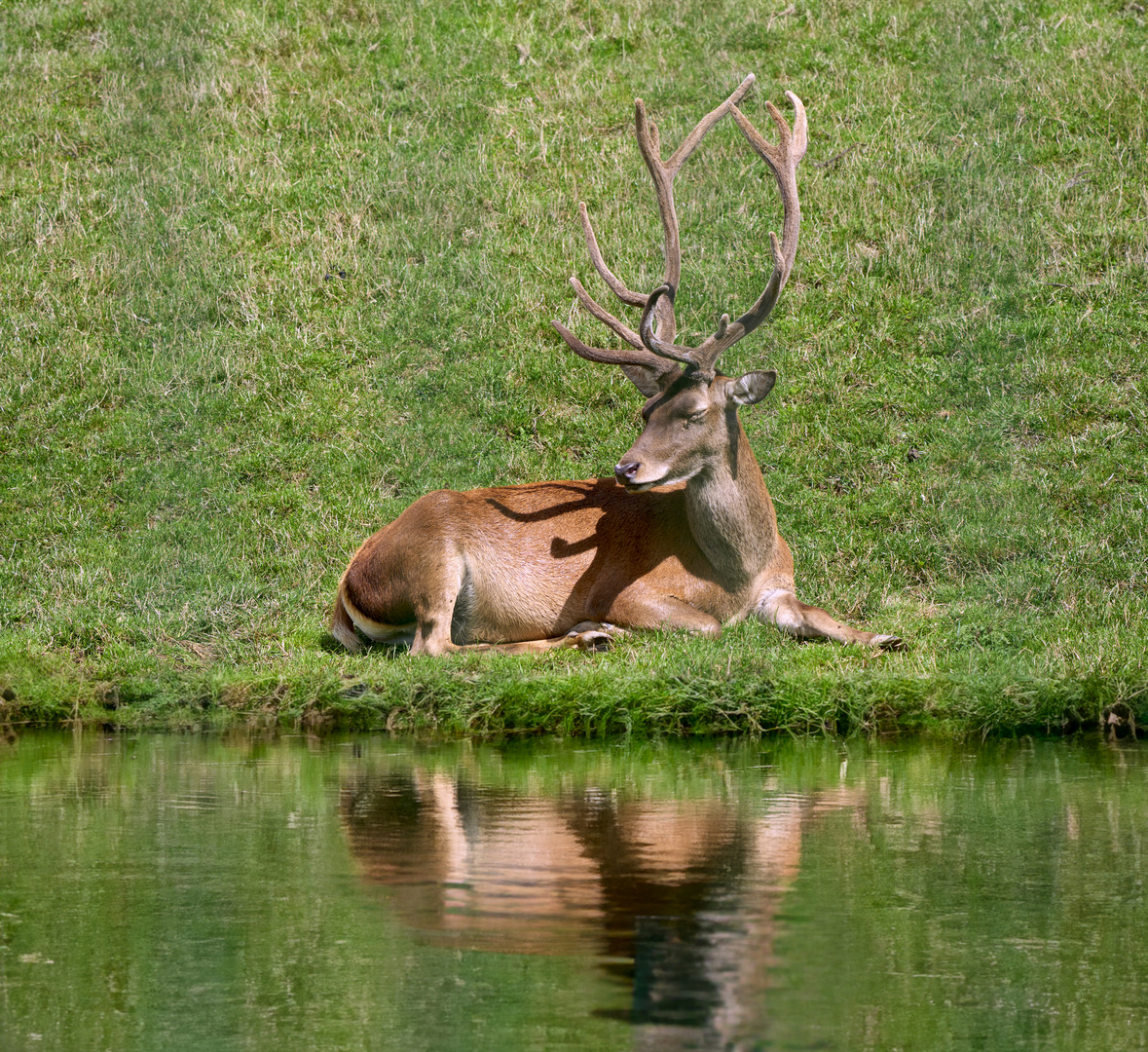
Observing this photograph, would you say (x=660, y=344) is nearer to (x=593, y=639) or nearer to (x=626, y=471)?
(x=626, y=471)

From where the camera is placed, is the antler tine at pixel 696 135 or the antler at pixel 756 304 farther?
the antler tine at pixel 696 135

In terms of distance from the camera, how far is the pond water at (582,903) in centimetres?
408

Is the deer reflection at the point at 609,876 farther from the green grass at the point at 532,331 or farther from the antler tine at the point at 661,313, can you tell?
the antler tine at the point at 661,313

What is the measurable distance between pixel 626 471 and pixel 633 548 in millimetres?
1049

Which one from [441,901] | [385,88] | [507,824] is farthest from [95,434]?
[441,901]

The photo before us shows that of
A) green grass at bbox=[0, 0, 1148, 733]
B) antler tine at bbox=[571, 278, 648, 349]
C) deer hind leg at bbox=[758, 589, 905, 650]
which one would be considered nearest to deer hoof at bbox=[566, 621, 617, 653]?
green grass at bbox=[0, 0, 1148, 733]

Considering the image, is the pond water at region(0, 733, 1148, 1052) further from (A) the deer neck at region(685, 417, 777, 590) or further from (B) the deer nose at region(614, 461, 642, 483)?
(A) the deer neck at region(685, 417, 777, 590)

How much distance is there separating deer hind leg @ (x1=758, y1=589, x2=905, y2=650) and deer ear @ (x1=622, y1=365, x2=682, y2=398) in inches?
57.7

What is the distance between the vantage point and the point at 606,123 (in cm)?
1912

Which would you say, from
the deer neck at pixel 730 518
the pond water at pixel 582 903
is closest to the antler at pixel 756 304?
the deer neck at pixel 730 518

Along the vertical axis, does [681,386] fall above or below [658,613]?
above

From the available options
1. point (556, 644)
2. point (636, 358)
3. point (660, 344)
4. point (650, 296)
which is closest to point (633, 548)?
point (556, 644)

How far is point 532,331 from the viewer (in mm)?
15516

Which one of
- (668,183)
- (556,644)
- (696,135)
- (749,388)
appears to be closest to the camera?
(556,644)
